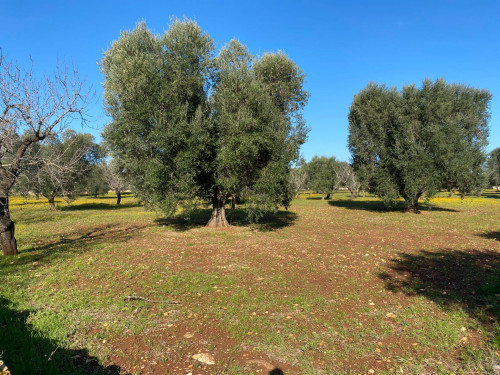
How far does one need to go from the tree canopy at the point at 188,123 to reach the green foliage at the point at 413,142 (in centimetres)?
1474

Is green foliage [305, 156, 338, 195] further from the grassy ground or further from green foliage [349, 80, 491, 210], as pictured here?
the grassy ground

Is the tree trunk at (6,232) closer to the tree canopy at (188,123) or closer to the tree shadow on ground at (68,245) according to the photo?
the tree shadow on ground at (68,245)

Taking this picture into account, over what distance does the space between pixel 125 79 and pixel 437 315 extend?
17.4m

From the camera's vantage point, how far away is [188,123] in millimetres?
15938

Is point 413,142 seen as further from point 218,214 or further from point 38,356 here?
point 38,356

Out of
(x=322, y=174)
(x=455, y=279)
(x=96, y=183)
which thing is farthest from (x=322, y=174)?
(x=455, y=279)

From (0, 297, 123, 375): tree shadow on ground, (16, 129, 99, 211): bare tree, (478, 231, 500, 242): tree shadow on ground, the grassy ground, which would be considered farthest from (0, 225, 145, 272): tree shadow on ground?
(478, 231, 500, 242): tree shadow on ground

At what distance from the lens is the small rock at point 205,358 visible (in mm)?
4951

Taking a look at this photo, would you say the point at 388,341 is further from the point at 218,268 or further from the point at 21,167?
the point at 21,167

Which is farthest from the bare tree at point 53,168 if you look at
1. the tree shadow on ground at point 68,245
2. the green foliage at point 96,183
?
the green foliage at point 96,183

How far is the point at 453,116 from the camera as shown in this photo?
2883cm

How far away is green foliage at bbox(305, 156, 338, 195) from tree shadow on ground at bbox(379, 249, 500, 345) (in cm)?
4952

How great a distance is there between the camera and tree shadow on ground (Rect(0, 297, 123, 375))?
14.4 feet

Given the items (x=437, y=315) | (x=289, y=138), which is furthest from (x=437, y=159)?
(x=437, y=315)
